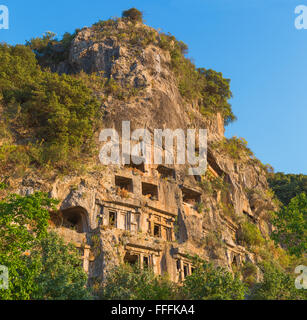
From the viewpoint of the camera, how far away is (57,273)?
18578 mm

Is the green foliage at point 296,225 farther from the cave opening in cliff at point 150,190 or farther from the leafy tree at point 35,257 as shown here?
the cave opening in cliff at point 150,190

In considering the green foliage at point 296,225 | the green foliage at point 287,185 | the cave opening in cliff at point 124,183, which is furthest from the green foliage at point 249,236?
the green foliage at point 287,185

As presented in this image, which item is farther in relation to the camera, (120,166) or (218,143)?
(218,143)

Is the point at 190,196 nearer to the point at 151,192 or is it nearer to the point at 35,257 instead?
the point at 151,192

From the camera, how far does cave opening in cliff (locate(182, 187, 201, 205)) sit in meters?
31.9

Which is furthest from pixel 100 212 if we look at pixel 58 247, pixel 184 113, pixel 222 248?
pixel 184 113

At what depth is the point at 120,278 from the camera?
66.3ft

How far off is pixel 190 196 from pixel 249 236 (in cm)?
630

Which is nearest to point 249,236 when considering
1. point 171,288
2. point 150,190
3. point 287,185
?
point 150,190

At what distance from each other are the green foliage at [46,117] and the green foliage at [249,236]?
14571 mm

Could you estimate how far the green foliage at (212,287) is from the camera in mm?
18891

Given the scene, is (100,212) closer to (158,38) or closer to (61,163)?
(61,163)

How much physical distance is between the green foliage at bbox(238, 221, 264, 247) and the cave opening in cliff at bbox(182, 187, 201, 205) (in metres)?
5.24

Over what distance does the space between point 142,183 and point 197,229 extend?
4.99 m
